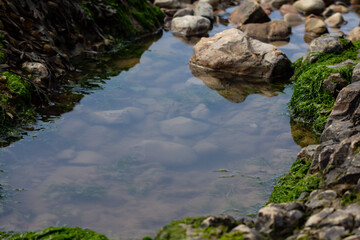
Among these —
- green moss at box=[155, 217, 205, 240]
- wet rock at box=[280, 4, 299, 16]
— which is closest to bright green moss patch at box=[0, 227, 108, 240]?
green moss at box=[155, 217, 205, 240]

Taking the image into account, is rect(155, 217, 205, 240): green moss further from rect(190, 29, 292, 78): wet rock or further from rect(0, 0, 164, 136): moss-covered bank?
rect(190, 29, 292, 78): wet rock

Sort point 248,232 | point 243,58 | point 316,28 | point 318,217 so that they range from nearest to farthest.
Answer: point 248,232 < point 318,217 < point 243,58 < point 316,28

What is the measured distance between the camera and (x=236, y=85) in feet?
28.6

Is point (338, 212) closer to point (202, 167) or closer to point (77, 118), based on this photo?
point (202, 167)

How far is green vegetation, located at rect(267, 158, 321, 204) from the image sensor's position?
4328mm

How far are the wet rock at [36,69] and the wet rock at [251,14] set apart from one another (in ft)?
24.9

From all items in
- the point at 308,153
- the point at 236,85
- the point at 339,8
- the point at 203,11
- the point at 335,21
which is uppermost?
the point at 308,153

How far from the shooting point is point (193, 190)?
17.3 feet

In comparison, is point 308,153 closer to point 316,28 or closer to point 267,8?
point 316,28

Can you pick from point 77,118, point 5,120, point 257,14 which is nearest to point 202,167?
point 77,118

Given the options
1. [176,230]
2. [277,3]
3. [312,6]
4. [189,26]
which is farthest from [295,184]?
[277,3]

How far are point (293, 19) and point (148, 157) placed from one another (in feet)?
33.7

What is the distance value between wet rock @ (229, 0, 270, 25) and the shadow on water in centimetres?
336

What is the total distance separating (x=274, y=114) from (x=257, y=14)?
674 centimetres
